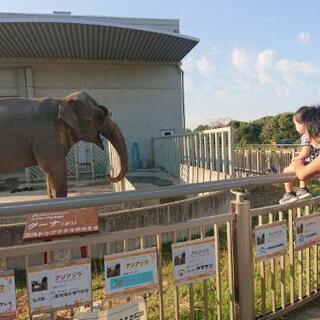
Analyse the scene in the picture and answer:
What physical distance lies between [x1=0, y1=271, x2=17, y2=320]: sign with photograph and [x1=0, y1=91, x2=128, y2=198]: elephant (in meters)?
2.40

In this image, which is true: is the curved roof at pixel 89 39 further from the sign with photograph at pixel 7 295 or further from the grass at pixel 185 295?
the sign with photograph at pixel 7 295

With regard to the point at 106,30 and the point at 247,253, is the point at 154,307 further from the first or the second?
the point at 106,30

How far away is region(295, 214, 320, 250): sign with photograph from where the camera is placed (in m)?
3.19

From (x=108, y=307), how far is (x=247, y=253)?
100 cm

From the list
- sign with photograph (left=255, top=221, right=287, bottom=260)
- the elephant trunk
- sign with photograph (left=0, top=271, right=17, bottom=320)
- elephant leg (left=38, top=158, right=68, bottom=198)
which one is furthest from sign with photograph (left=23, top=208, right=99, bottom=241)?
the elephant trunk

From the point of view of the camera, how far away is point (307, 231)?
10.7 ft

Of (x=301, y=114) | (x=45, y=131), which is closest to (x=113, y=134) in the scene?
(x=45, y=131)

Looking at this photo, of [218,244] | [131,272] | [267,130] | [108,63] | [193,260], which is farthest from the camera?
[267,130]

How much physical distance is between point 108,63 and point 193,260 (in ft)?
55.6

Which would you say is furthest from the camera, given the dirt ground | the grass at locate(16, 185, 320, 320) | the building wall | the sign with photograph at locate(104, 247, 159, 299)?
the building wall

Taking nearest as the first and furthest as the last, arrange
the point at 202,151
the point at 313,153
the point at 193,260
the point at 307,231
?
the point at 193,260 < the point at 307,231 < the point at 313,153 < the point at 202,151

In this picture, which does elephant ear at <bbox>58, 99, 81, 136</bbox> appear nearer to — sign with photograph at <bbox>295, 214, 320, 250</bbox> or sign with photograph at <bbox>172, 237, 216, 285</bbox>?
sign with photograph at <bbox>172, 237, 216, 285</bbox>

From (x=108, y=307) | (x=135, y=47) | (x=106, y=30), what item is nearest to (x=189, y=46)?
(x=135, y=47)

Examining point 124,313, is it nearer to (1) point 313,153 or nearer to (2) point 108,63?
(1) point 313,153
